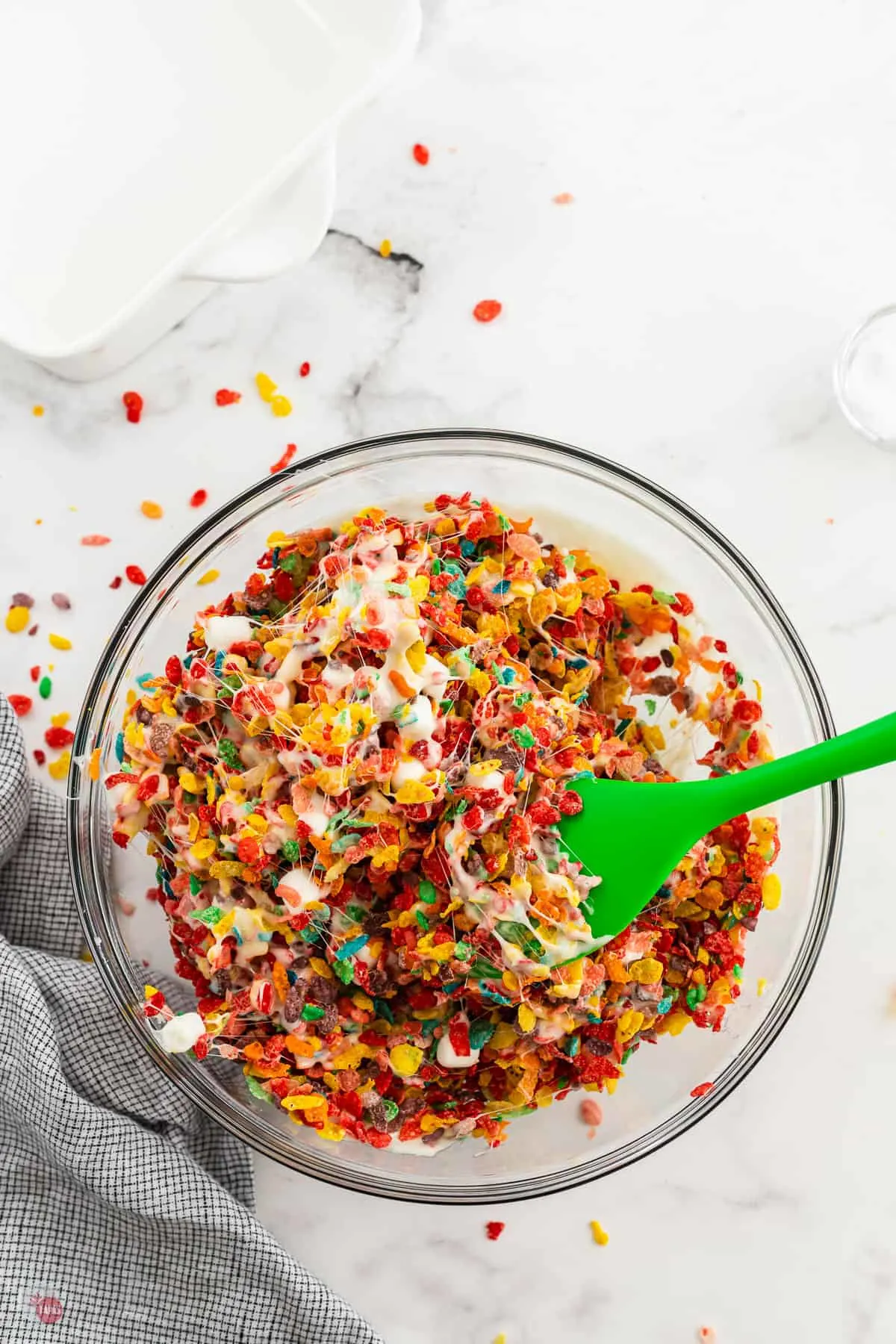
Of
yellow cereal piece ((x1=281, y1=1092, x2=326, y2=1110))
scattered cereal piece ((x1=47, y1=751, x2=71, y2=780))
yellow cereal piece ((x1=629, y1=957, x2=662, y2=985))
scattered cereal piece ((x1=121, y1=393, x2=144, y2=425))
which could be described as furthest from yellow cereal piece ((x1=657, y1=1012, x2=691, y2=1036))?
scattered cereal piece ((x1=121, y1=393, x2=144, y2=425))

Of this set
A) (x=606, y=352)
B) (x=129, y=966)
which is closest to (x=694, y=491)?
(x=606, y=352)

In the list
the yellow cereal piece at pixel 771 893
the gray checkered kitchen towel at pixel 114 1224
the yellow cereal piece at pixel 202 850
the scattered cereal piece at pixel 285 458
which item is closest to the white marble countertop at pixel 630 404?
the scattered cereal piece at pixel 285 458

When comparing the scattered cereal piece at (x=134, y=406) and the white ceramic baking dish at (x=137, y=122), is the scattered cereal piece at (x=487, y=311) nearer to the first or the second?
the white ceramic baking dish at (x=137, y=122)

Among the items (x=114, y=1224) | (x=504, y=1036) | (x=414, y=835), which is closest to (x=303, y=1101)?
(x=504, y=1036)

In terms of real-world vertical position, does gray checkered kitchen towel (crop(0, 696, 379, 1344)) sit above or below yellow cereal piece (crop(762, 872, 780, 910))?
below

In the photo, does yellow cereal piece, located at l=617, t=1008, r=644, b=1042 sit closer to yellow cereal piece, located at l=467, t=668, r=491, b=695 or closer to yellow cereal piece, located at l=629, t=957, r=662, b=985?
yellow cereal piece, located at l=629, t=957, r=662, b=985

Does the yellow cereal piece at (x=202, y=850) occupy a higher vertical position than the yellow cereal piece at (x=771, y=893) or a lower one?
lower
